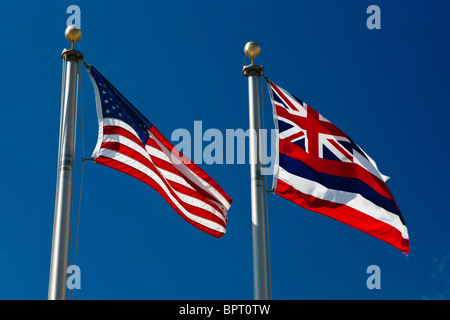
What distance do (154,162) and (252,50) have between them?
10.9 feet

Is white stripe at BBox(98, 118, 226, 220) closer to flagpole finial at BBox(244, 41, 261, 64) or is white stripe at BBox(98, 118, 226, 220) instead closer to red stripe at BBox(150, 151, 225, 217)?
red stripe at BBox(150, 151, 225, 217)

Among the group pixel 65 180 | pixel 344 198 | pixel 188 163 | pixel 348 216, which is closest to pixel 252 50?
pixel 188 163

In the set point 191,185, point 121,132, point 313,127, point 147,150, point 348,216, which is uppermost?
point 313,127

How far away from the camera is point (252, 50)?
17.9 metres

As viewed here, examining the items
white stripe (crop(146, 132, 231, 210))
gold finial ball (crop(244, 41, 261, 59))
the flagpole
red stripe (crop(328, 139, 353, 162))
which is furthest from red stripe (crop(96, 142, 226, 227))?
gold finial ball (crop(244, 41, 261, 59))

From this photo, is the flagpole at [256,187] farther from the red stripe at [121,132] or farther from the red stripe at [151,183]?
the red stripe at [121,132]

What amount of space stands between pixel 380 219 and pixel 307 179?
185 cm

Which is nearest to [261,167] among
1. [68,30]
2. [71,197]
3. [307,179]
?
[307,179]

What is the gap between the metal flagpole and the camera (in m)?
14.2

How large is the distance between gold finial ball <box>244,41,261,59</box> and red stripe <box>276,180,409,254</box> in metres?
3.01

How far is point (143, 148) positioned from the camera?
17.0 meters

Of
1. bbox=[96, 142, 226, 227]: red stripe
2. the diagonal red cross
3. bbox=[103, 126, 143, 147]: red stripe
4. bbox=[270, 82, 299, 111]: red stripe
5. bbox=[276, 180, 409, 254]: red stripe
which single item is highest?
bbox=[270, 82, 299, 111]: red stripe

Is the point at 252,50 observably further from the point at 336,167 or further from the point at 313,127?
the point at 336,167
